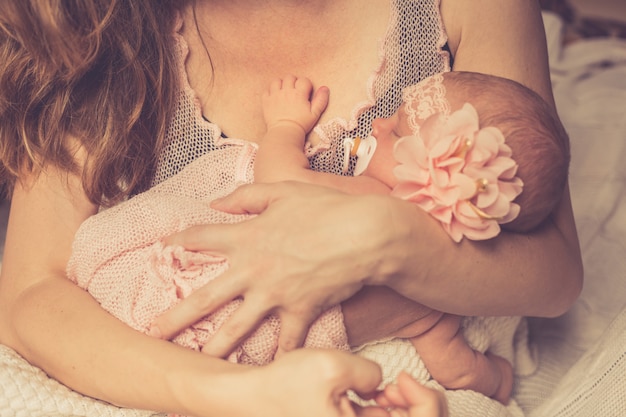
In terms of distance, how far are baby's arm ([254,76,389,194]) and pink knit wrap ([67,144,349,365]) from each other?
8 cm

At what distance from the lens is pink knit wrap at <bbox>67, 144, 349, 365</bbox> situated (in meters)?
1.11

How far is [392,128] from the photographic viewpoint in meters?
1.23

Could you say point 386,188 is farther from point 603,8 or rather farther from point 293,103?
point 603,8

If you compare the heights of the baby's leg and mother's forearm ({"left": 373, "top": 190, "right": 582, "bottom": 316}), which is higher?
mother's forearm ({"left": 373, "top": 190, "right": 582, "bottom": 316})

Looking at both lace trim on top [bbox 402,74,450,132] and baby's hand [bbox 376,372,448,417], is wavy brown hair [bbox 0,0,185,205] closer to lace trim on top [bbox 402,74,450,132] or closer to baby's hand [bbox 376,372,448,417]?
lace trim on top [bbox 402,74,450,132]

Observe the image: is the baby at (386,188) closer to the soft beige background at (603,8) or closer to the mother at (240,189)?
the mother at (240,189)

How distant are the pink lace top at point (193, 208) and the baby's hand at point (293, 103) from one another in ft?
0.13

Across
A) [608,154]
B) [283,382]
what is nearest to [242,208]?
[283,382]

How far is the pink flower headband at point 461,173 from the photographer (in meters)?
1.02

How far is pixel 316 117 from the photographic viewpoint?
4.34ft

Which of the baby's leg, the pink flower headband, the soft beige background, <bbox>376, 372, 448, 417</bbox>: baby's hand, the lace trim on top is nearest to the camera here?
<bbox>376, 372, 448, 417</bbox>: baby's hand

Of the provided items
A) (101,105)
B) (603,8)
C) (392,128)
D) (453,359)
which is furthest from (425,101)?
(603,8)

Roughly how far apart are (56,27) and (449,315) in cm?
82

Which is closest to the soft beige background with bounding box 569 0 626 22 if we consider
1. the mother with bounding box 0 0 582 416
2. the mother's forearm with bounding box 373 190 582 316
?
the mother with bounding box 0 0 582 416
